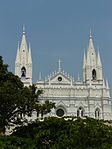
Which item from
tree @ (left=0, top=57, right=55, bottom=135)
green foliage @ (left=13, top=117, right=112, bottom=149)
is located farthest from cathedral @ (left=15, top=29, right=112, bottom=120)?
green foliage @ (left=13, top=117, right=112, bottom=149)

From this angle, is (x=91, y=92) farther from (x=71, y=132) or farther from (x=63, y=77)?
(x=71, y=132)

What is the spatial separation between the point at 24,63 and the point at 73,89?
9128mm

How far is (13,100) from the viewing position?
65.2ft

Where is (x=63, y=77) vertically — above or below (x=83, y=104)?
above

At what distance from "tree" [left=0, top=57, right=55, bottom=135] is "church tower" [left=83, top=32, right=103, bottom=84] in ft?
114

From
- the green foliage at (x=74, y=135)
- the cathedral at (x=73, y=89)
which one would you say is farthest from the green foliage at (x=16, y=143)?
the cathedral at (x=73, y=89)

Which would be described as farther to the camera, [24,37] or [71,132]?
[24,37]

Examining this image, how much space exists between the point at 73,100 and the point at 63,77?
415cm

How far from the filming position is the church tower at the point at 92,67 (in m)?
56.7

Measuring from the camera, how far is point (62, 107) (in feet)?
178

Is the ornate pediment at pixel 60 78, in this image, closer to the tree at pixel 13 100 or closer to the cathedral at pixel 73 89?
the cathedral at pixel 73 89

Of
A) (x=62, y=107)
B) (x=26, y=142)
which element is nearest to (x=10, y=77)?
(x=26, y=142)

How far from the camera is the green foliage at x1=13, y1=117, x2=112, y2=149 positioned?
14.3 meters

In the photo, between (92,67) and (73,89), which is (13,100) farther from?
(92,67)
